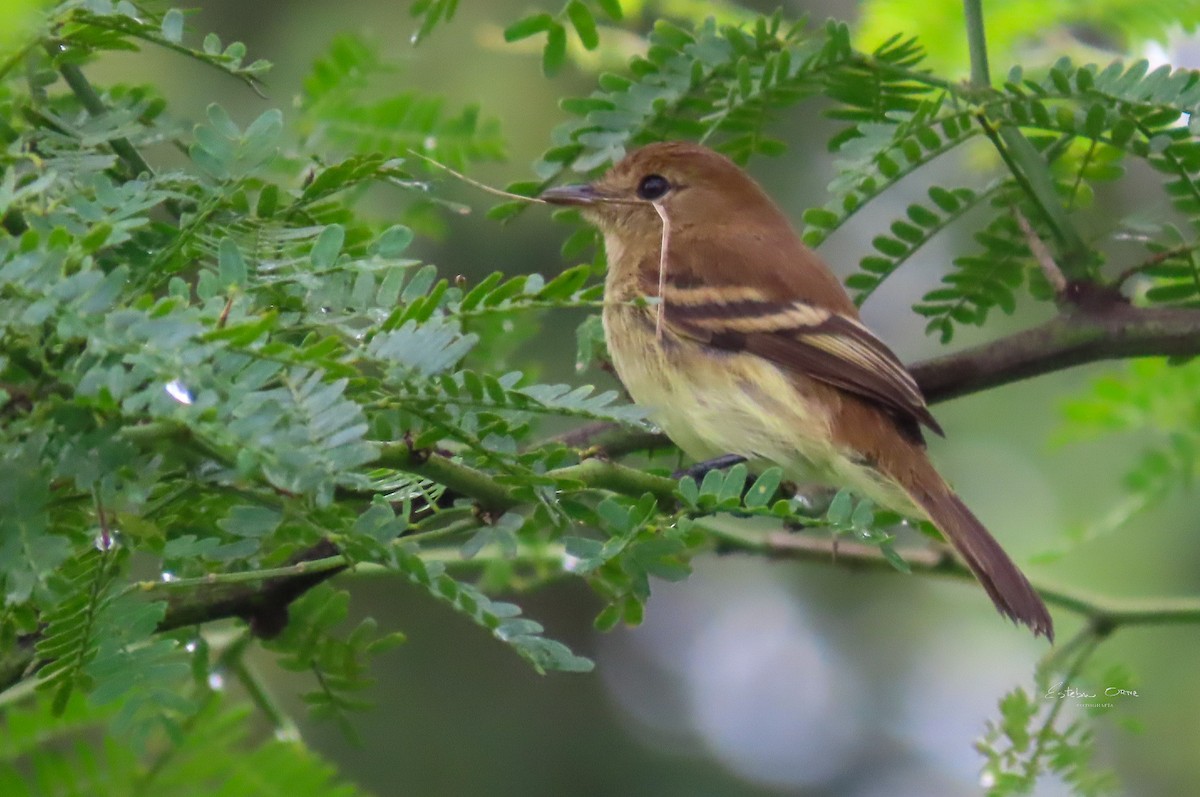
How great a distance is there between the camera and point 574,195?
364 centimetres

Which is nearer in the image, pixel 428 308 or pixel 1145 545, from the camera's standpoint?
pixel 428 308

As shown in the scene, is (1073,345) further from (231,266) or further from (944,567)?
(231,266)

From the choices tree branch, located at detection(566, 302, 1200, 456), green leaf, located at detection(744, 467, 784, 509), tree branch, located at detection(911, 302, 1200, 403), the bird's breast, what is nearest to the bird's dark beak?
the bird's breast

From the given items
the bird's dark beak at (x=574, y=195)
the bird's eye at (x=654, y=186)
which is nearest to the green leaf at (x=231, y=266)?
the bird's dark beak at (x=574, y=195)

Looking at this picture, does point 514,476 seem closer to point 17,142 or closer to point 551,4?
point 17,142

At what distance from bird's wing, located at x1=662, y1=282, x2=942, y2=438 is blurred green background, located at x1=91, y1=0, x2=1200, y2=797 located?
2.08 meters

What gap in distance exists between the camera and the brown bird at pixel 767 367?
3137 mm

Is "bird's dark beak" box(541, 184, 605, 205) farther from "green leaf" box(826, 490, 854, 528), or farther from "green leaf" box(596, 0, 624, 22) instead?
"green leaf" box(826, 490, 854, 528)

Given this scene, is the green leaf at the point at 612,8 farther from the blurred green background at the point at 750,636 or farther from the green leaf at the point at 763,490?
the blurred green background at the point at 750,636

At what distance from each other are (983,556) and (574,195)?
4.77 feet

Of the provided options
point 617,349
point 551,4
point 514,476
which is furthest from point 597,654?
point 514,476

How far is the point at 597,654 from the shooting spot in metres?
7.33

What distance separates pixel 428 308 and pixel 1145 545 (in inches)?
206

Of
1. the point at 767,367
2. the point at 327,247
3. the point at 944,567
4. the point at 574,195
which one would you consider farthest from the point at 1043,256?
the point at 327,247
